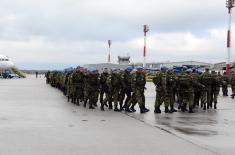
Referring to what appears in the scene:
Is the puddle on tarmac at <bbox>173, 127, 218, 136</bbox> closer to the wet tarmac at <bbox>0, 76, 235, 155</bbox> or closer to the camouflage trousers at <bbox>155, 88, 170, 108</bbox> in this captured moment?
the wet tarmac at <bbox>0, 76, 235, 155</bbox>

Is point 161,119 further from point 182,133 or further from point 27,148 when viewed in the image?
point 27,148

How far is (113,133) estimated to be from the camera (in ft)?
35.0

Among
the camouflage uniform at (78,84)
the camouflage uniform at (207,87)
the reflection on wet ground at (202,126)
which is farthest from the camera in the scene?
the camouflage uniform at (78,84)

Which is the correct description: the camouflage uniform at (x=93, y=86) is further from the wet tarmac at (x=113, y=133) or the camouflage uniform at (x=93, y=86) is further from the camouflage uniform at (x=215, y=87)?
the camouflage uniform at (x=215, y=87)

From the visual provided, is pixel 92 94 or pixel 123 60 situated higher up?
pixel 123 60

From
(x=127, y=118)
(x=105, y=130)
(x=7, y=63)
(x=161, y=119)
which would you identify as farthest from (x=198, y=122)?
(x=7, y=63)

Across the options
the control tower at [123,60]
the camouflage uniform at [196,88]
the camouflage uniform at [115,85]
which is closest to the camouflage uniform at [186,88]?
the camouflage uniform at [196,88]

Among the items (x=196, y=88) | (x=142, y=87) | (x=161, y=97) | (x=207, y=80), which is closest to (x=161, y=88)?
(x=161, y=97)

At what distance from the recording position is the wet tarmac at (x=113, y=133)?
848 centimetres

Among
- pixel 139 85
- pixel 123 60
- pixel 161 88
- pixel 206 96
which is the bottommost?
pixel 206 96

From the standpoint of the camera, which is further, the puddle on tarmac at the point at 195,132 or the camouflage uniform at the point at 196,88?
the camouflage uniform at the point at 196,88

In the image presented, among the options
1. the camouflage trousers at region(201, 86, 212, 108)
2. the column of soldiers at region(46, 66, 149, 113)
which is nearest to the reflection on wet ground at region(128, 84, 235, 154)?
the column of soldiers at region(46, 66, 149, 113)

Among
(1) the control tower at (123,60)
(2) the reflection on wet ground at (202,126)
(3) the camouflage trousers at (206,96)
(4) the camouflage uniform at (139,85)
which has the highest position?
(1) the control tower at (123,60)

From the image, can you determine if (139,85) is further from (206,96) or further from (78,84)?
(78,84)
